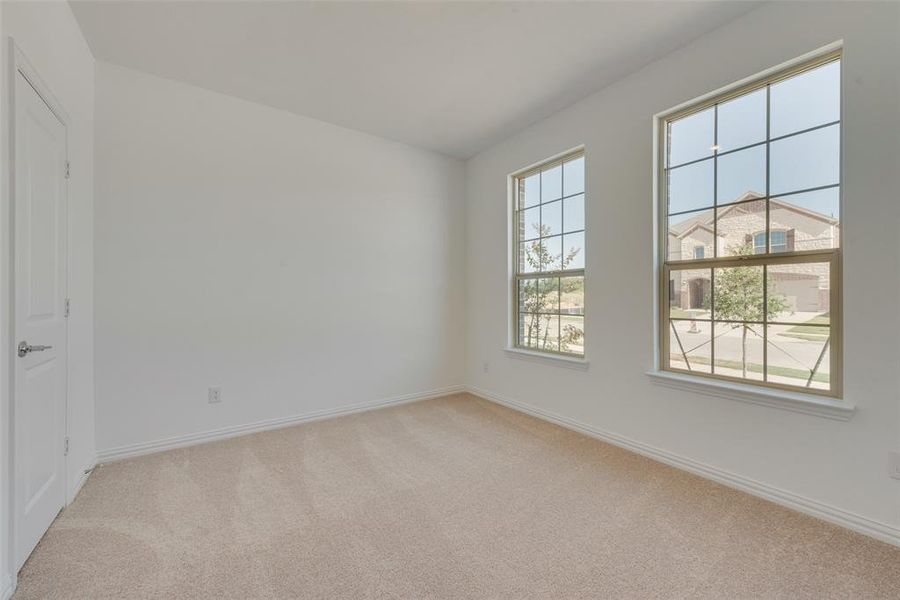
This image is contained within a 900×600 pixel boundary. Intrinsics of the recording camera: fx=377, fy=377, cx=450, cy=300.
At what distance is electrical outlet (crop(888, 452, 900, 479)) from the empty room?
3 cm

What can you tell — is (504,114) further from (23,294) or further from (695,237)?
(23,294)

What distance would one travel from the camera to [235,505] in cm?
210

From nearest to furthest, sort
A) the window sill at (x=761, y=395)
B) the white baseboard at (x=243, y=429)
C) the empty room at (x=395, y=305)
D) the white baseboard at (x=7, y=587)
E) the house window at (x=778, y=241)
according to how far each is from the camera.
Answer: the white baseboard at (x=7, y=587) → the empty room at (x=395, y=305) → the window sill at (x=761, y=395) → the house window at (x=778, y=241) → the white baseboard at (x=243, y=429)

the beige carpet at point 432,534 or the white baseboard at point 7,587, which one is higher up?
the white baseboard at point 7,587

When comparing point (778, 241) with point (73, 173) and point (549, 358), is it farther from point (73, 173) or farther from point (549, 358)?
point (73, 173)

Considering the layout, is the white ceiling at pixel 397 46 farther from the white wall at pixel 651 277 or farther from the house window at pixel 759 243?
the house window at pixel 759 243

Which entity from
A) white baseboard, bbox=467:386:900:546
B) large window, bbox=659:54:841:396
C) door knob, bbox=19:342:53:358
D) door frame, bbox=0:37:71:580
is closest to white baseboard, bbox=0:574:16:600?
door frame, bbox=0:37:71:580

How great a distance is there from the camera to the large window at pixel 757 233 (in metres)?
2.03

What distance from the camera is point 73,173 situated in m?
2.24

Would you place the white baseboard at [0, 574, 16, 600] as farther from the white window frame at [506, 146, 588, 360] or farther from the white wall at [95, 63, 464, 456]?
the white window frame at [506, 146, 588, 360]

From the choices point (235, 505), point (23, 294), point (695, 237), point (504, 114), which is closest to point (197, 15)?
Result: point (23, 294)

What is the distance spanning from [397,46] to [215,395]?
9.62ft

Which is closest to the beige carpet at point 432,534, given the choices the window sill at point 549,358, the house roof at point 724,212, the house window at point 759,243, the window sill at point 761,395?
the window sill at point 761,395

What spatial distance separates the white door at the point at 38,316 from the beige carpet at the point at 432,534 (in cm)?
22
